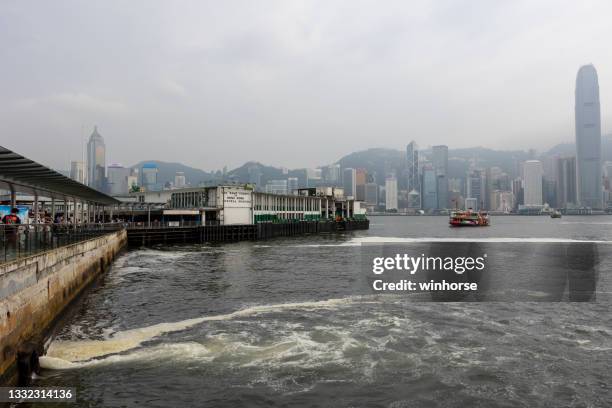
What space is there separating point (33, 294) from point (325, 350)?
36.1 ft

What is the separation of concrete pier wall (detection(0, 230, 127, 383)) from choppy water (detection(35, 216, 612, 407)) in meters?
0.92

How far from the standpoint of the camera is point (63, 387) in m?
11.7

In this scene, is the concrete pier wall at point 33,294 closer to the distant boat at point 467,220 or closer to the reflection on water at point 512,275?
the reflection on water at point 512,275

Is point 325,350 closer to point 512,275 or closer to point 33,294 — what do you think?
point 33,294

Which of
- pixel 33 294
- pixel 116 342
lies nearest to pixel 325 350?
pixel 116 342

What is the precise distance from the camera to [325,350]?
15047mm

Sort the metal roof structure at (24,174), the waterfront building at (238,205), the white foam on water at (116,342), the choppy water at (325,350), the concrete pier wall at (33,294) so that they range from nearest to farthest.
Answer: the choppy water at (325,350)
the concrete pier wall at (33,294)
the white foam on water at (116,342)
the metal roof structure at (24,174)
the waterfront building at (238,205)

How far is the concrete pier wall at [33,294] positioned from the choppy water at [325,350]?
3.03 feet

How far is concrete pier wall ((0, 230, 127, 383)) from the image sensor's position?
1222 centimetres

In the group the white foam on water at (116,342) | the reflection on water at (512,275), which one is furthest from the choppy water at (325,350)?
the reflection on water at (512,275)

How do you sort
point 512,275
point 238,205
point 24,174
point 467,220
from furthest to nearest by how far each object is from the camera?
point 467,220 → point 238,205 → point 512,275 → point 24,174

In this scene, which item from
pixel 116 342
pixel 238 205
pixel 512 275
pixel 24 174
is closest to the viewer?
pixel 116 342

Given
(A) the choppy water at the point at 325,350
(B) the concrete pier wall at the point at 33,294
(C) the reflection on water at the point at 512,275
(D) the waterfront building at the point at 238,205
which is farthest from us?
(D) the waterfront building at the point at 238,205

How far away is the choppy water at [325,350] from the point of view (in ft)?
38.0
